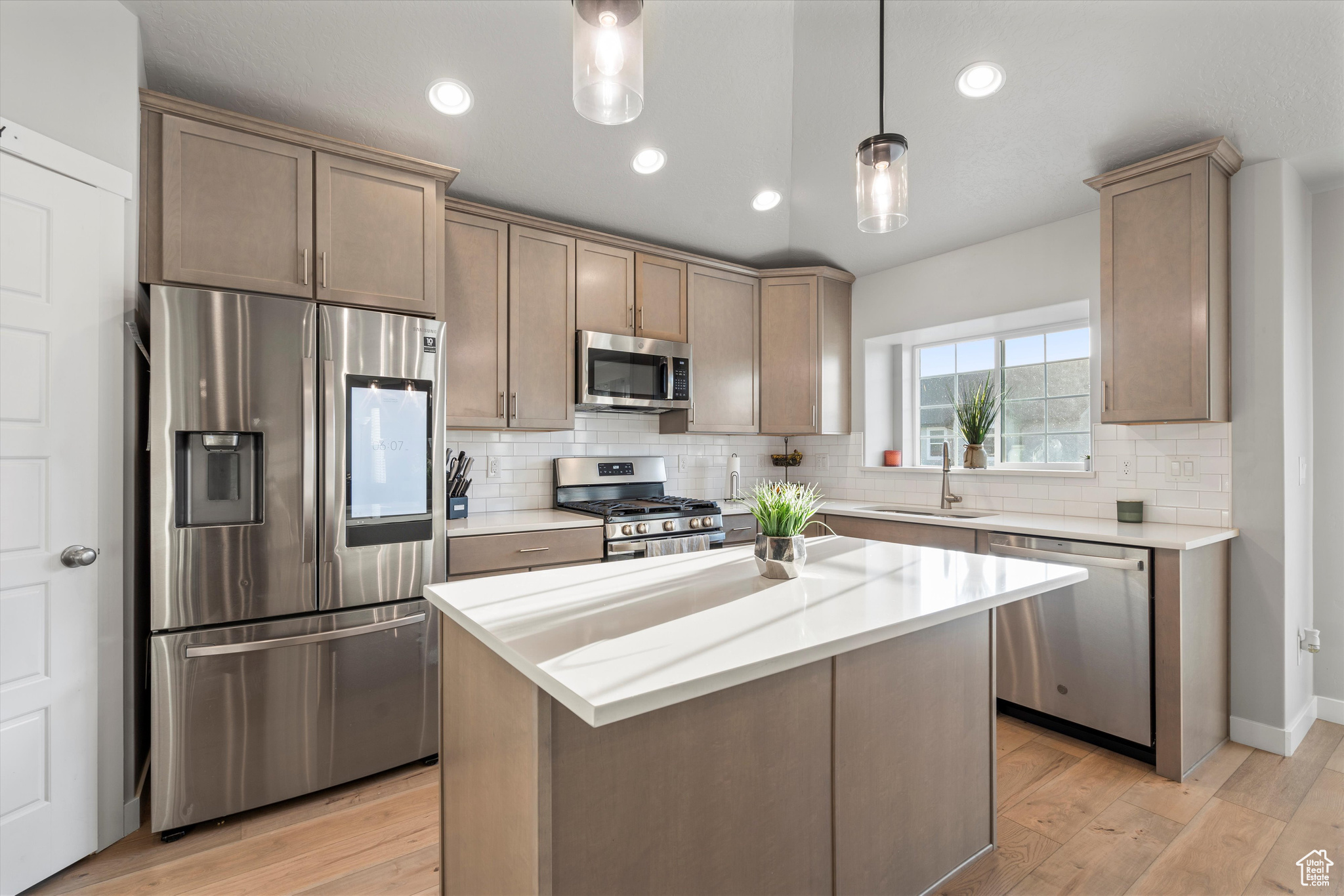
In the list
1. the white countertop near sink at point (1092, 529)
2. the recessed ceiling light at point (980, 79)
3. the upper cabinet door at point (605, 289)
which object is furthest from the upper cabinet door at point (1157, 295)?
the upper cabinet door at point (605, 289)

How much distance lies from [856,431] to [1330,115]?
8.21 ft

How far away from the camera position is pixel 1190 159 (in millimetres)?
2457

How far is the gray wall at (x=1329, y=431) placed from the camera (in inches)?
105

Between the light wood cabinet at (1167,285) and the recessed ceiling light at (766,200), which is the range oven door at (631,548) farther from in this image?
the light wood cabinet at (1167,285)

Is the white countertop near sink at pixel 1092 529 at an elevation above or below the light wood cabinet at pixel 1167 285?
below

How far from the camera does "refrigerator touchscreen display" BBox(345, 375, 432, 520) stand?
2289 millimetres

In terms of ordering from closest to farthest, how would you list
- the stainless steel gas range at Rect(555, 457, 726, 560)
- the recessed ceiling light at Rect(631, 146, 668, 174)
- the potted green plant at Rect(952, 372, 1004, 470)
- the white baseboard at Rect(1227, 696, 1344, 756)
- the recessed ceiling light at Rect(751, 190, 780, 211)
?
the white baseboard at Rect(1227, 696, 1344, 756)
the recessed ceiling light at Rect(631, 146, 668, 174)
the stainless steel gas range at Rect(555, 457, 726, 560)
the recessed ceiling light at Rect(751, 190, 780, 211)
the potted green plant at Rect(952, 372, 1004, 470)

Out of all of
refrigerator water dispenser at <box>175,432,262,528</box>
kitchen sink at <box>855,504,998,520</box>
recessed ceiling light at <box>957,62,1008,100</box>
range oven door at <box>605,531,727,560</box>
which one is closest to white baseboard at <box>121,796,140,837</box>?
refrigerator water dispenser at <box>175,432,262,528</box>

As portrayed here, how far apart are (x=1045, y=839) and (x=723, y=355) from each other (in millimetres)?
2775

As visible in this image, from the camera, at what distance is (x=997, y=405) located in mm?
3668

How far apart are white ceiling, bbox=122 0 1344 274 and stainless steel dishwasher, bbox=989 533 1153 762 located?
5.38 feet

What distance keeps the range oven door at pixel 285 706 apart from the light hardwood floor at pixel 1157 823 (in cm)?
191

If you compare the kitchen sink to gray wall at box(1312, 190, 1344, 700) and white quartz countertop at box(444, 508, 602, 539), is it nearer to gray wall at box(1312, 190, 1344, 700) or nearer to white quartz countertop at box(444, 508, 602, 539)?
gray wall at box(1312, 190, 1344, 700)

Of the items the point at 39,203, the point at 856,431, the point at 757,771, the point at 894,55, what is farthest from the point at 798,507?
the point at 856,431
